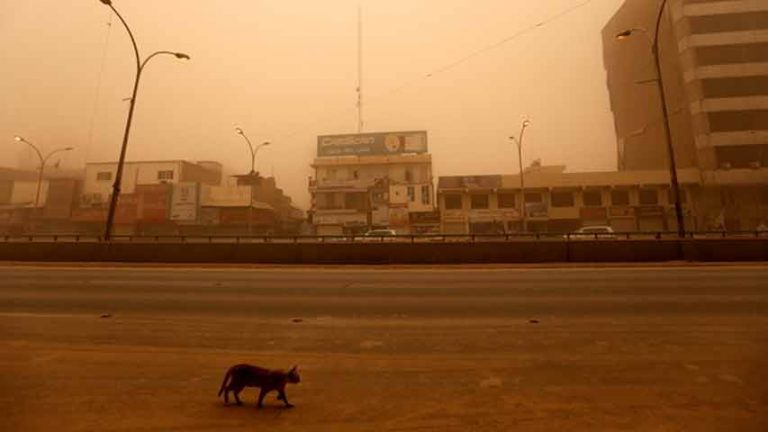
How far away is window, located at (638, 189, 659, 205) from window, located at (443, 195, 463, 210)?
20766 mm

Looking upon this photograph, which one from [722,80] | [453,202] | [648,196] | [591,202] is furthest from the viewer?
[453,202]

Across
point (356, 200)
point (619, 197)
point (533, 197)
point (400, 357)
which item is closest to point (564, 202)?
point (533, 197)

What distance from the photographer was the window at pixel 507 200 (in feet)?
171

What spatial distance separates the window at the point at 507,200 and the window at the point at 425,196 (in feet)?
28.6

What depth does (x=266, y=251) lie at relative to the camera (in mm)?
19359

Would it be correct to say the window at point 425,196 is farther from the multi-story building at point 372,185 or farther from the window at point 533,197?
the window at point 533,197

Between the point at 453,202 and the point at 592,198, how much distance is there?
16.3 m

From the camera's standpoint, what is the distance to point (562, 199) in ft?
169

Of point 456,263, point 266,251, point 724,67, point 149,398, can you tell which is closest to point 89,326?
point 149,398

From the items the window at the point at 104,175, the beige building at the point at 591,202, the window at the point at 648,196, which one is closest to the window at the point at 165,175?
the window at the point at 104,175

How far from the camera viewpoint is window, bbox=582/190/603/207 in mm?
50781

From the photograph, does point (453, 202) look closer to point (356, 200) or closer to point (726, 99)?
point (356, 200)

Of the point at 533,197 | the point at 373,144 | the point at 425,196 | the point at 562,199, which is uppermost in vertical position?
the point at 373,144

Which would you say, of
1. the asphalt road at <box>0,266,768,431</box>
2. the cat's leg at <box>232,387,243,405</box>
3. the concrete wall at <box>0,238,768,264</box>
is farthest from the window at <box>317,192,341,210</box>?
the cat's leg at <box>232,387,243,405</box>
